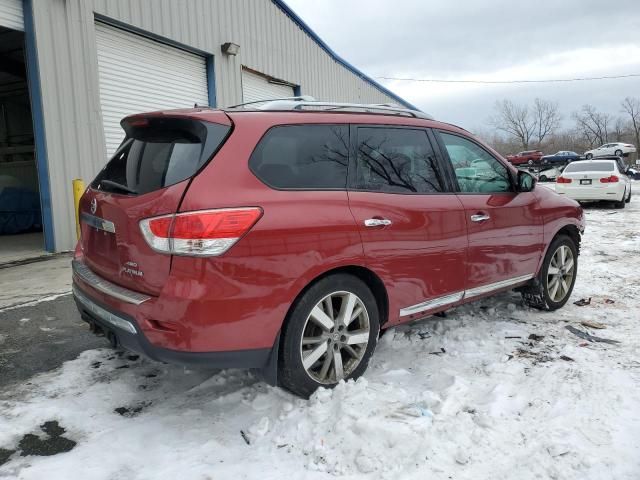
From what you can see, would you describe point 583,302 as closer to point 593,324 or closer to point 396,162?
point 593,324

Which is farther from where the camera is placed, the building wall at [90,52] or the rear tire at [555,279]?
the building wall at [90,52]

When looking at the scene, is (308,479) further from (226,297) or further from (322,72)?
(322,72)

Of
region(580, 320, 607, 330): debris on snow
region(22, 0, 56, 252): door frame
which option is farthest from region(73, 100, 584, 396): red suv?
region(22, 0, 56, 252): door frame

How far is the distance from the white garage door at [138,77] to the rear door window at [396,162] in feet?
23.5

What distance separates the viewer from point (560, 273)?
196 inches

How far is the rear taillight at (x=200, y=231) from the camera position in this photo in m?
2.52

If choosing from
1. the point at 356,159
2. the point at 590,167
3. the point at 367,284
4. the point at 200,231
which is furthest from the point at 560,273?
the point at 590,167

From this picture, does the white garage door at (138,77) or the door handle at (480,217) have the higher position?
the white garage door at (138,77)

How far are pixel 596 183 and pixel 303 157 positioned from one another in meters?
15.3

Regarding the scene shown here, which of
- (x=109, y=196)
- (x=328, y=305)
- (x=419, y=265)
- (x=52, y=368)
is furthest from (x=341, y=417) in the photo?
(x=52, y=368)

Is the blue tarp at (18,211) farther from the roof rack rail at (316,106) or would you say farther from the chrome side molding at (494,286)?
the chrome side molding at (494,286)

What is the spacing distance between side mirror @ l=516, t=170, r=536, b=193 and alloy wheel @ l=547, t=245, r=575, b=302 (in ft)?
2.92

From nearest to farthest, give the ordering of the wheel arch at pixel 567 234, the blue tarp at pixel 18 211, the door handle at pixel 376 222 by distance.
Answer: the door handle at pixel 376 222, the wheel arch at pixel 567 234, the blue tarp at pixel 18 211

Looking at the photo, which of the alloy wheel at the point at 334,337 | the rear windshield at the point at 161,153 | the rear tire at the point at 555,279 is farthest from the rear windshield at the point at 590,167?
the rear windshield at the point at 161,153
